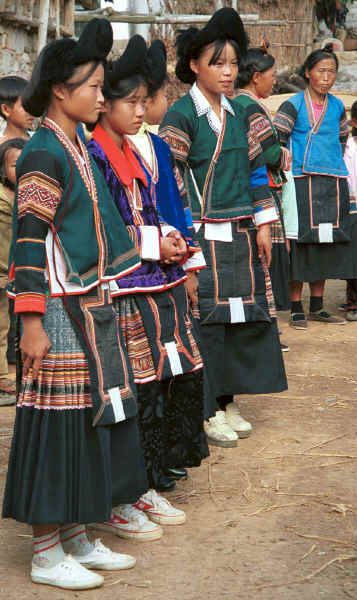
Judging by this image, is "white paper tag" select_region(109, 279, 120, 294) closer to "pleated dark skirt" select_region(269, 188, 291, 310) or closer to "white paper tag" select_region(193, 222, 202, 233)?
"white paper tag" select_region(193, 222, 202, 233)

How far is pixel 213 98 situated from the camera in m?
4.16

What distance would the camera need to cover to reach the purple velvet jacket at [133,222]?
10.4 ft

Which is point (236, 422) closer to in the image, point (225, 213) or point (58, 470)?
point (225, 213)

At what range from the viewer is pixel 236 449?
432cm

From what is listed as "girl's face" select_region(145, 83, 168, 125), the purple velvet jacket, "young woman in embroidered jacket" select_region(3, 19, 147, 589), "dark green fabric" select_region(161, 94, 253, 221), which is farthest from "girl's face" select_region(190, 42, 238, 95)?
"young woman in embroidered jacket" select_region(3, 19, 147, 589)

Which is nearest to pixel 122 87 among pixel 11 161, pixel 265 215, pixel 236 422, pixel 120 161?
pixel 120 161

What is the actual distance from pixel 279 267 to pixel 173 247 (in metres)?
3.30

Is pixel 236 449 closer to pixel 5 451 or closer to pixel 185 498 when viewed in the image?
pixel 185 498

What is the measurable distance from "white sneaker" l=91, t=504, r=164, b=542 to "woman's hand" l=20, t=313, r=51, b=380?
0.83 m

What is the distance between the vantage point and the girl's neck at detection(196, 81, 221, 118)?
4.15 metres

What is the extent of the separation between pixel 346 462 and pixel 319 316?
3.48 metres

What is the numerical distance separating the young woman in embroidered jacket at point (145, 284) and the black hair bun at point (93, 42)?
332 mm

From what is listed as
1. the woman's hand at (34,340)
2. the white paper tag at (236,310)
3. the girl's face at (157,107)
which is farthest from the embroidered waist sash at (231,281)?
the woman's hand at (34,340)

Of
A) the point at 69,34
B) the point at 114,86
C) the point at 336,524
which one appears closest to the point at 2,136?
the point at 114,86
